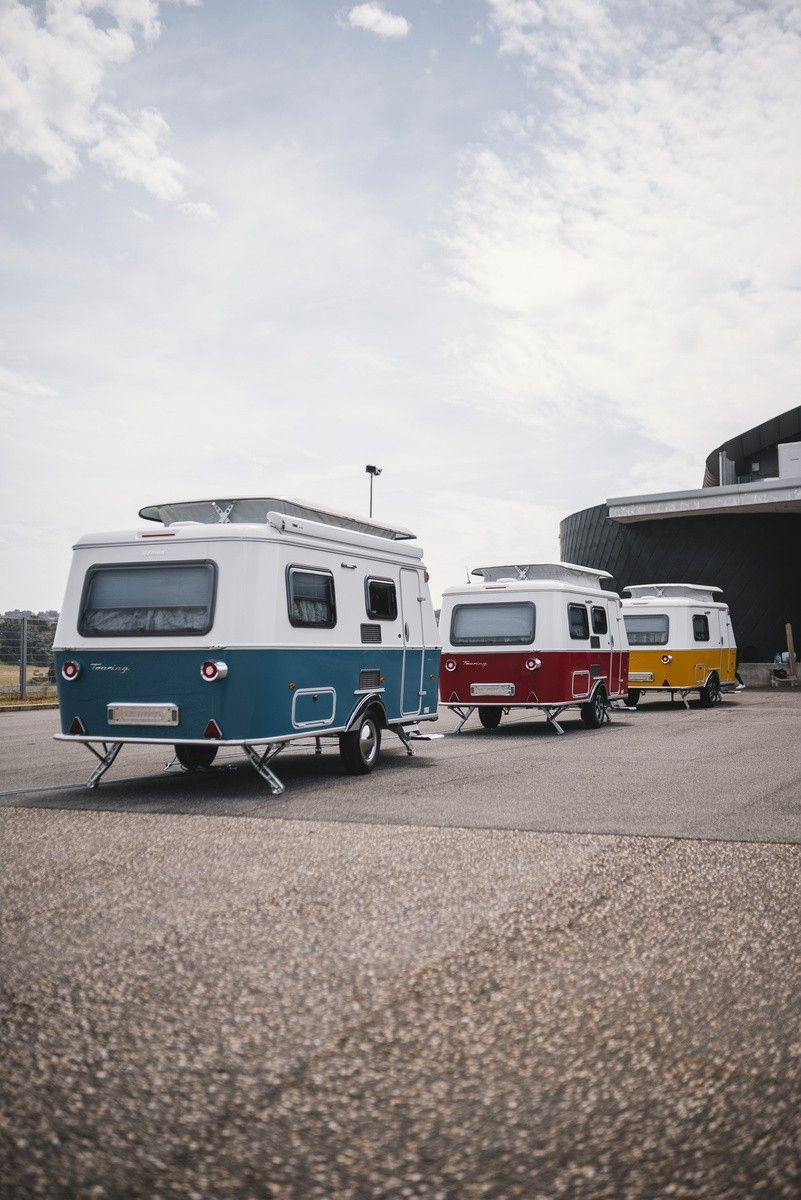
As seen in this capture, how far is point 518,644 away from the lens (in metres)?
15.5

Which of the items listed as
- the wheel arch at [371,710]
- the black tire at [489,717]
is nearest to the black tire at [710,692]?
the black tire at [489,717]

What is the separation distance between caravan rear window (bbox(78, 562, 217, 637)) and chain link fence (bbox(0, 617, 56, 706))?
1561cm

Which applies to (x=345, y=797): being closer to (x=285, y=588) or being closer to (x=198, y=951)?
(x=285, y=588)

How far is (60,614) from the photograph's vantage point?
9.47 m

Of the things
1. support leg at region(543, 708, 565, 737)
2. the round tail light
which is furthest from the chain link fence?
the round tail light

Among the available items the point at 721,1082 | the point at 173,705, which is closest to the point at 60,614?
the point at 173,705

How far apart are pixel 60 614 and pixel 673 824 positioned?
18.6 feet

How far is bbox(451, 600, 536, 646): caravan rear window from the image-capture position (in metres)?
15.5

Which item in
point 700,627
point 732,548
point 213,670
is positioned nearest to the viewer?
point 213,670

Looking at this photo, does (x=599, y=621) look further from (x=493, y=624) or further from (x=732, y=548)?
(x=732, y=548)

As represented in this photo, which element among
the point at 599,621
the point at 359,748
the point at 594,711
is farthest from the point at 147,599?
the point at 599,621

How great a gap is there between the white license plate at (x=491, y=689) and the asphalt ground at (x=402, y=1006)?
784 cm

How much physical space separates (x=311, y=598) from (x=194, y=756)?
2.43 m

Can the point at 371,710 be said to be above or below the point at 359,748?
above
